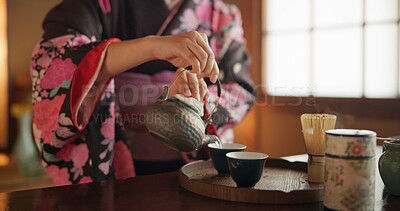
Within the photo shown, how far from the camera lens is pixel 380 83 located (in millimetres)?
2148

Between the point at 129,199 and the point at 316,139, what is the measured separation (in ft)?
1.25

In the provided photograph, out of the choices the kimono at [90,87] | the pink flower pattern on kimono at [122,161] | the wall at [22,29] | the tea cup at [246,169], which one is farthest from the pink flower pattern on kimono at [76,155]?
the wall at [22,29]

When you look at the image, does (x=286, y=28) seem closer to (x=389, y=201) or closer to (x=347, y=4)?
(x=347, y=4)

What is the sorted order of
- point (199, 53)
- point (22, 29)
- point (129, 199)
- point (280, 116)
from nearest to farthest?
point (129, 199) → point (199, 53) → point (280, 116) → point (22, 29)

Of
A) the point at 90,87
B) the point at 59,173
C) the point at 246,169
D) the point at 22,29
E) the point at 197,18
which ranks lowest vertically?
the point at 59,173

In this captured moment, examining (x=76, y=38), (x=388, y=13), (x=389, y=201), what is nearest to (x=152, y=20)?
(x=76, y=38)

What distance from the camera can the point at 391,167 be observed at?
2.69 ft

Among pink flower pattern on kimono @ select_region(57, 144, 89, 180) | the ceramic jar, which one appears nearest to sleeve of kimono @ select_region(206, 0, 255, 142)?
pink flower pattern on kimono @ select_region(57, 144, 89, 180)

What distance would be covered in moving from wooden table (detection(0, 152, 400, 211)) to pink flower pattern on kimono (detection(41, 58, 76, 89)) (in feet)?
1.29

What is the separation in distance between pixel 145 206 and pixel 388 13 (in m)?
1.79

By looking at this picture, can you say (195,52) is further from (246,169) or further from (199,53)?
(246,169)

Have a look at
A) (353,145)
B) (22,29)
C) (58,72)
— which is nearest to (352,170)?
(353,145)

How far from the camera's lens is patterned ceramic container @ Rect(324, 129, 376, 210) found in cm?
68

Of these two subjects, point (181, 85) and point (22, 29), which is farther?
point (22, 29)
